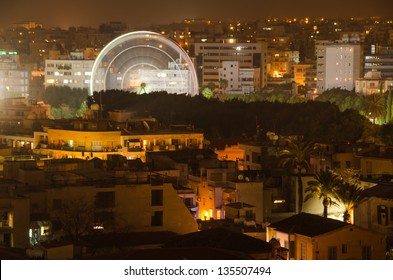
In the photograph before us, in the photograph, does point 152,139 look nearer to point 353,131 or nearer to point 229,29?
point 353,131

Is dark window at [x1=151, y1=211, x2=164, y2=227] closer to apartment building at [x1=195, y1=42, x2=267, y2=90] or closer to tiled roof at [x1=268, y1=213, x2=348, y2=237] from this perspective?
tiled roof at [x1=268, y1=213, x2=348, y2=237]

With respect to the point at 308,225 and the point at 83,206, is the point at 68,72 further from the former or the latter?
the point at 308,225

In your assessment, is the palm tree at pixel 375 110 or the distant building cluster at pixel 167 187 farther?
the palm tree at pixel 375 110

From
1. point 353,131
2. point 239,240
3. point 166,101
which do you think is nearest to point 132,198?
point 239,240

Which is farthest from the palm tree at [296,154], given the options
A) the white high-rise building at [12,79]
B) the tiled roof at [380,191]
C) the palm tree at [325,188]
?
the white high-rise building at [12,79]

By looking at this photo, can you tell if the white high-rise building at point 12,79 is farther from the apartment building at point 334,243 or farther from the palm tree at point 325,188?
the apartment building at point 334,243

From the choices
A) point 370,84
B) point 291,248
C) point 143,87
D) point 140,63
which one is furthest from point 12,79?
point 291,248
